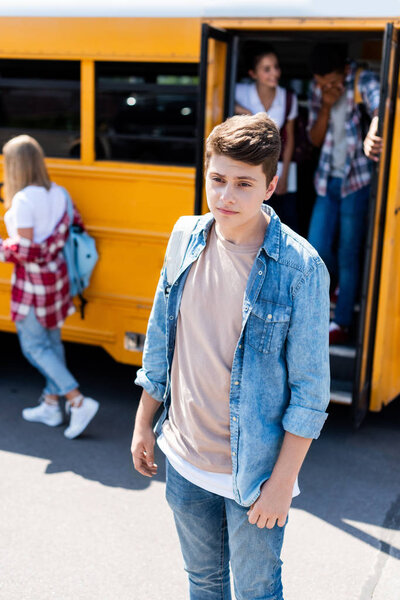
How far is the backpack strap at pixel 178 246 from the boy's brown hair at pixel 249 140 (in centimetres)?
26

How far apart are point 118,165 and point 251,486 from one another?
9.51 feet

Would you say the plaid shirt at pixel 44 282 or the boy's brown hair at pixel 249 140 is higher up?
the boy's brown hair at pixel 249 140

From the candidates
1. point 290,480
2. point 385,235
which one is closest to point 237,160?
point 290,480

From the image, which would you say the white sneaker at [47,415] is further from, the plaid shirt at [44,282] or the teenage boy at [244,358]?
the teenage boy at [244,358]

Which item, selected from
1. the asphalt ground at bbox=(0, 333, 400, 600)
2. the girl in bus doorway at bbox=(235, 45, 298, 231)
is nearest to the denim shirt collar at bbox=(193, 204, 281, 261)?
the asphalt ground at bbox=(0, 333, 400, 600)

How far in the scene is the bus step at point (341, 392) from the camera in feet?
13.2

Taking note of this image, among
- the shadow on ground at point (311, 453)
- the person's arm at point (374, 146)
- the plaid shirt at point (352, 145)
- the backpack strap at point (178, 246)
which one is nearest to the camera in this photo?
the backpack strap at point (178, 246)

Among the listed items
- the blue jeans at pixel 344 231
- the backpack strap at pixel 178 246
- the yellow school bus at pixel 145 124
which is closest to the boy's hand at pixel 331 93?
the yellow school bus at pixel 145 124

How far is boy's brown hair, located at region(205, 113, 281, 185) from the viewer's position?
5.54 ft

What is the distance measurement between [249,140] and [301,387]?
0.57 m

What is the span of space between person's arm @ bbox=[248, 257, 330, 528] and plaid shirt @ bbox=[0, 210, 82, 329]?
256cm

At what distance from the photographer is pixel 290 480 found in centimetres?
174

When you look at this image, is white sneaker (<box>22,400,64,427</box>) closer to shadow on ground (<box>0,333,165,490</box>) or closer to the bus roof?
shadow on ground (<box>0,333,165,490</box>)

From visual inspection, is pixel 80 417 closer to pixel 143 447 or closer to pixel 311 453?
pixel 311 453
